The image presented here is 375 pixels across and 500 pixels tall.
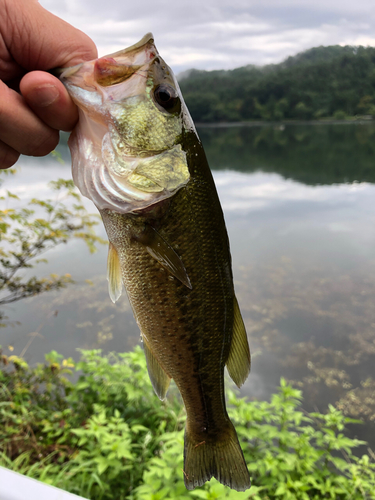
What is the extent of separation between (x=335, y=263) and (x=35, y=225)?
7018mm

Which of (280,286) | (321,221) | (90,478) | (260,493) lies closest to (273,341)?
(280,286)

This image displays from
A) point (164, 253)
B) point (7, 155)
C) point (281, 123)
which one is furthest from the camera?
point (281, 123)

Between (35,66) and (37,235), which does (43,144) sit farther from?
(37,235)

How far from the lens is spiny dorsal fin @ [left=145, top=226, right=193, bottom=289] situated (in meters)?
1.14

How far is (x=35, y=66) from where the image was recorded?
3.97 feet

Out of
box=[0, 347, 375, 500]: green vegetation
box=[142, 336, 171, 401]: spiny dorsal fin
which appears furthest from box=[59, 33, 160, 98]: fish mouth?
box=[0, 347, 375, 500]: green vegetation

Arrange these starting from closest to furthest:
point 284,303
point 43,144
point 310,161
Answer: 1. point 43,144
2. point 284,303
3. point 310,161

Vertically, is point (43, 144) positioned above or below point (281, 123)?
below

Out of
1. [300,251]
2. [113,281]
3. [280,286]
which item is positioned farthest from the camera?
[300,251]

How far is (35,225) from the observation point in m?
4.00

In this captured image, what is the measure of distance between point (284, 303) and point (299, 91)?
7272cm

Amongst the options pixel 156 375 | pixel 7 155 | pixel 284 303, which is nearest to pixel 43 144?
pixel 7 155

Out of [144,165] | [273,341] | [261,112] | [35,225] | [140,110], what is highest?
[261,112]

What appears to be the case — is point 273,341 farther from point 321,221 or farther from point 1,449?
point 321,221
